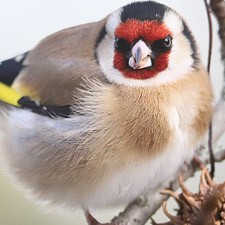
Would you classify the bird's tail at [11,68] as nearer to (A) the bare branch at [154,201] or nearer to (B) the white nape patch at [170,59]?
(B) the white nape patch at [170,59]

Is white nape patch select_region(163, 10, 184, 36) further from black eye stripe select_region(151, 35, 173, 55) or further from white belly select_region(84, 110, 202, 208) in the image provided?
white belly select_region(84, 110, 202, 208)

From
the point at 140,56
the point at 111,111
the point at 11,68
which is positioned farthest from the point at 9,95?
the point at 140,56

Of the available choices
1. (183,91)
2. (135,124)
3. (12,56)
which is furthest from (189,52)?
(12,56)

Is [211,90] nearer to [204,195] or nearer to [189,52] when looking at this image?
[189,52]

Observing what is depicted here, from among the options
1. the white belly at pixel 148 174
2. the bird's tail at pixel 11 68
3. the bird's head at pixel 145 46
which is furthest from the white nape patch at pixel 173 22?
the bird's tail at pixel 11 68

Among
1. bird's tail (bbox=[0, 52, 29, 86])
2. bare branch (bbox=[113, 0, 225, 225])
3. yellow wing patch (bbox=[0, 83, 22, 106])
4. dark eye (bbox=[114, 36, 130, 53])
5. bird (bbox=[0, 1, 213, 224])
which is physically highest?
bird's tail (bbox=[0, 52, 29, 86])

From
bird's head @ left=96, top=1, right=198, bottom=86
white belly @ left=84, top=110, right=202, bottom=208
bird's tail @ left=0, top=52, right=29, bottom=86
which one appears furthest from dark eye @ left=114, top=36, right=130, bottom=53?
bird's tail @ left=0, top=52, right=29, bottom=86
